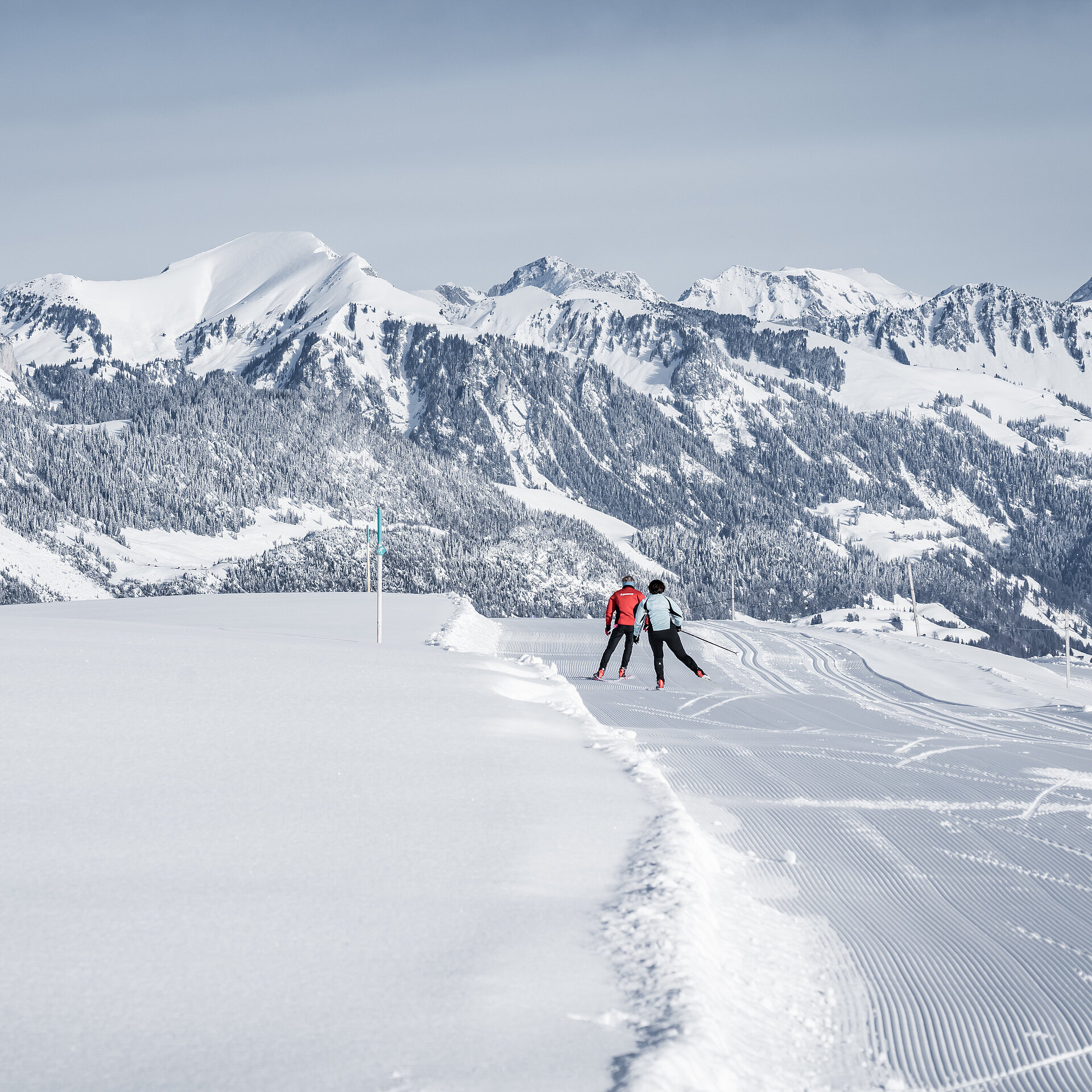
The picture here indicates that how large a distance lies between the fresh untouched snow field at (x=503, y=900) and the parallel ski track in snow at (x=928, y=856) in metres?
0.03

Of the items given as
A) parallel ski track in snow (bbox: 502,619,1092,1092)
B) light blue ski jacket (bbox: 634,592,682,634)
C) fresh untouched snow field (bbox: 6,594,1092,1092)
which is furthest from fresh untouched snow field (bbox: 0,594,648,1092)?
light blue ski jacket (bbox: 634,592,682,634)

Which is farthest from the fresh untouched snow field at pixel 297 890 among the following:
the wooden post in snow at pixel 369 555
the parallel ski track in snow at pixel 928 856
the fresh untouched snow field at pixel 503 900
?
the wooden post in snow at pixel 369 555

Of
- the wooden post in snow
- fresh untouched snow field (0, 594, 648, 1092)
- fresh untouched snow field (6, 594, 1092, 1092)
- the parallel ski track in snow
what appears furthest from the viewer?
the wooden post in snow

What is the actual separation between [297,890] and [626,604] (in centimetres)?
1363

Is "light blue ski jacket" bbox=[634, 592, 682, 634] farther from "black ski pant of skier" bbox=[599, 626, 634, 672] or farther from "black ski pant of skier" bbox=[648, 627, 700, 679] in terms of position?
"black ski pant of skier" bbox=[599, 626, 634, 672]

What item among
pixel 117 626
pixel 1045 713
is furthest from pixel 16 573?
pixel 1045 713

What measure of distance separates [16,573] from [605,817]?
172 m

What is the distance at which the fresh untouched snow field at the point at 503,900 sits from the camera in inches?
167

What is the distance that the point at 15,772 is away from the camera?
798 cm

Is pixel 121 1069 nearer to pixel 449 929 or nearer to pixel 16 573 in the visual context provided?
pixel 449 929

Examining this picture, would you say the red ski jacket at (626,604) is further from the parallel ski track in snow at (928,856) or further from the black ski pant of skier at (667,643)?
the parallel ski track in snow at (928,856)

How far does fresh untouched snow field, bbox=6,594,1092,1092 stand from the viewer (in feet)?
13.9

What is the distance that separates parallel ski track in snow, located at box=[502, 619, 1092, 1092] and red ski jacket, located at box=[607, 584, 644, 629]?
1.65 metres

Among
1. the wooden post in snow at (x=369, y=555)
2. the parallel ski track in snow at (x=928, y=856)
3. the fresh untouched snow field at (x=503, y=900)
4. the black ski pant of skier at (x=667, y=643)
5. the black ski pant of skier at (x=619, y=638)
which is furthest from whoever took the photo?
the wooden post in snow at (x=369, y=555)
